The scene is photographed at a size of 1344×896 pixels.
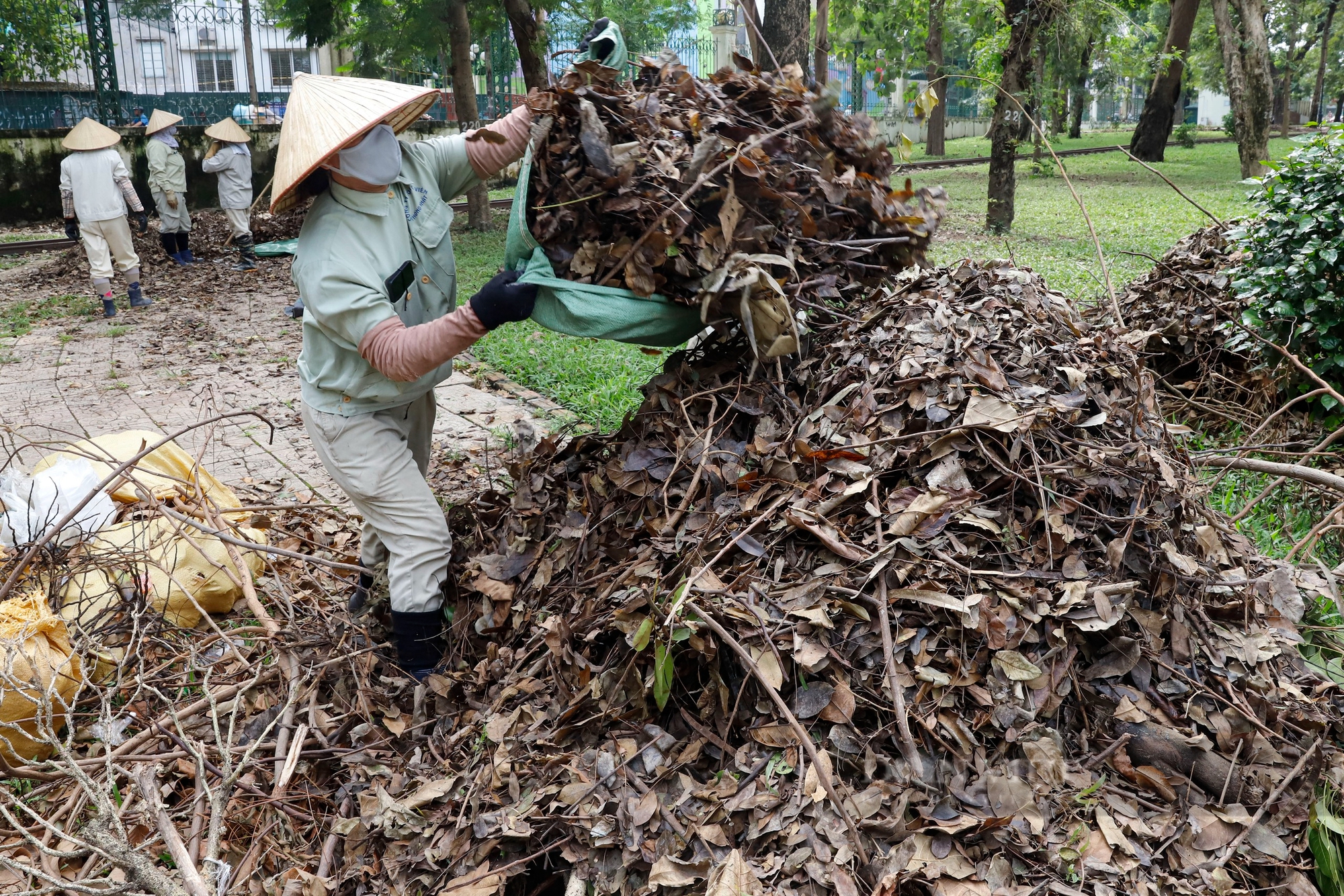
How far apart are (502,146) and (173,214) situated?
10.6m

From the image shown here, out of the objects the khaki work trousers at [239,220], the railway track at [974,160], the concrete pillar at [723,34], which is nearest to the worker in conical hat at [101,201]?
the khaki work trousers at [239,220]

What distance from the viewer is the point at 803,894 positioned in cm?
191

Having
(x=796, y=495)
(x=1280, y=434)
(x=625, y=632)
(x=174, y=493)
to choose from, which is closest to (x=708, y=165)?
(x=796, y=495)

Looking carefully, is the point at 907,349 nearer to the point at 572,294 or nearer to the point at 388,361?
the point at 572,294

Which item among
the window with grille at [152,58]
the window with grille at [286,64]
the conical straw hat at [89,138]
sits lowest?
the conical straw hat at [89,138]

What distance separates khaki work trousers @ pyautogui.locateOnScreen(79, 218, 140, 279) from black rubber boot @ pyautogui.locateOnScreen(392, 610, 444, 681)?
8221mm

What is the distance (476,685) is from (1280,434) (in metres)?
3.82

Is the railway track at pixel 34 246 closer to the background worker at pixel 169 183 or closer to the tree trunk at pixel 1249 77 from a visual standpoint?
the background worker at pixel 169 183

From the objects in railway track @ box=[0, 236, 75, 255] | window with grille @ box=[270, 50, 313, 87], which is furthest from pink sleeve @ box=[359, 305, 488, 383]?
window with grille @ box=[270, 50, 313, 87]

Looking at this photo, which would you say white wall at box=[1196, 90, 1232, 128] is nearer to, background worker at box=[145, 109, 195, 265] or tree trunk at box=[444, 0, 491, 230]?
tree trunk at box=[444, 0, 491, 230]

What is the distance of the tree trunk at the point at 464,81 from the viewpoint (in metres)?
12.1

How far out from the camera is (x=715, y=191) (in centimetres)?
→ 253

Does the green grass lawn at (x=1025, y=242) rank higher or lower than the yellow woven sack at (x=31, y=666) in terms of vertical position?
higher

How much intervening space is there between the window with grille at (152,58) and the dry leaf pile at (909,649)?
18.9 m
